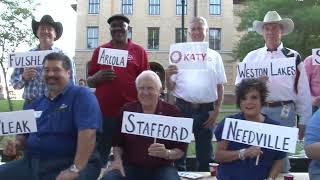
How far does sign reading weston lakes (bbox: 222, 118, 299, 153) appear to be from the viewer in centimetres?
412

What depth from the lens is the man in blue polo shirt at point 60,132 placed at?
4340 mm

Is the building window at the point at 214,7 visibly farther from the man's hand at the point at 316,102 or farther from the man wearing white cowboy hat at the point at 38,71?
the man's hand at the point at 316,102

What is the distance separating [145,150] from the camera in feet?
15.6

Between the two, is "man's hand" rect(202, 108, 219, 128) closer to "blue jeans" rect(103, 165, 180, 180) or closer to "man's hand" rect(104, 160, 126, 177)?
"blue jeans" rect(103, 165, 180, 180)

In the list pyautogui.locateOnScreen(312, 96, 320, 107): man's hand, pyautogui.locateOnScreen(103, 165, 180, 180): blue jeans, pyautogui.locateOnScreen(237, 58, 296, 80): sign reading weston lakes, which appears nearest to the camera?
pyautogui.locateOnScreen(103, 165, 180, 180): blue jeans

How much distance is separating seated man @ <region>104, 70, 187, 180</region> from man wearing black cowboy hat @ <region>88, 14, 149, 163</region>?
0.77 meters

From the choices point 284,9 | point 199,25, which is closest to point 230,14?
point 284,9

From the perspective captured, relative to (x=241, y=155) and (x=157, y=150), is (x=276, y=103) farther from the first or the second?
(x=157, y=150)

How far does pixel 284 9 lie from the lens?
32.9 meters

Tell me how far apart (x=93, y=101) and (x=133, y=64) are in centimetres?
141

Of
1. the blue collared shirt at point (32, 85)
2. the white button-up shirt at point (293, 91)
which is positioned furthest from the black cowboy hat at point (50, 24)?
the white button-up shirt at point (293, 91)

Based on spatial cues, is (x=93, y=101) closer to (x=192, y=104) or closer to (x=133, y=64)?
(x=133, y=64)

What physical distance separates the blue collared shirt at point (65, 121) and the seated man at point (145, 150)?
437mm

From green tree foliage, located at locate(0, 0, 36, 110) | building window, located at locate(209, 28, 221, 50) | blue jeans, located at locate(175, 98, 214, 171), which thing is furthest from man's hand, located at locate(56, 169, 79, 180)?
building window, located at locate(209, 28, 221, 50)
